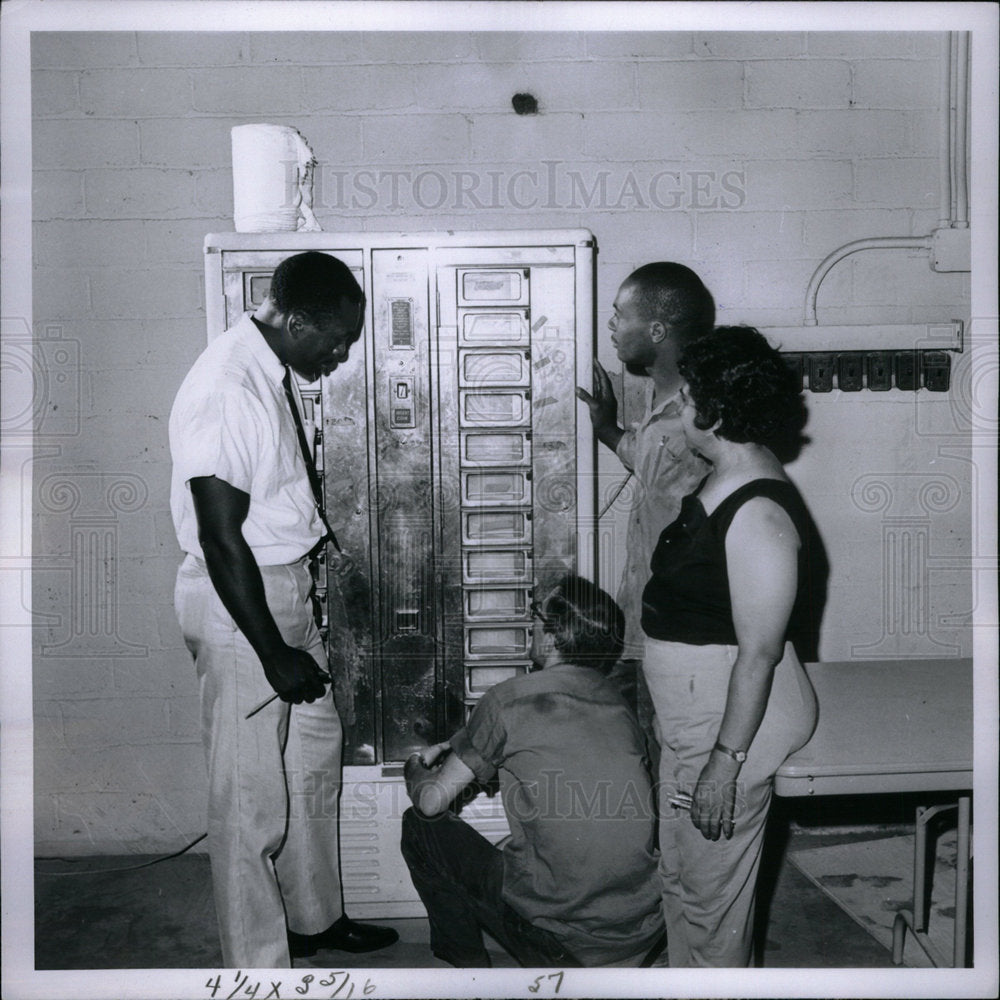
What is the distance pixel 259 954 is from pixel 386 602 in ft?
2.76

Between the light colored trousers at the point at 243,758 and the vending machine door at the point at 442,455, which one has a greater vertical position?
the vending machine door at the point at 442,455

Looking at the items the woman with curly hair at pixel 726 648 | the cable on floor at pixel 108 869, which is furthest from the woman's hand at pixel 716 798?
the cable on floor at pixel 108 869

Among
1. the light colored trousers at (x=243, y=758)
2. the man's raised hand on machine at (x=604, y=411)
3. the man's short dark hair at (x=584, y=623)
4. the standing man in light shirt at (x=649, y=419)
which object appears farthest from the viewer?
the man's raised hand on machine at (x=604, y=411)

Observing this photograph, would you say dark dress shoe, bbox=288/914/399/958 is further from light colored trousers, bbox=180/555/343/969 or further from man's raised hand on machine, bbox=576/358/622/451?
man's raised hand on machine, bbox=576/358/622/451

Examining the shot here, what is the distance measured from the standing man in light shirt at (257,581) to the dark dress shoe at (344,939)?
4 cm

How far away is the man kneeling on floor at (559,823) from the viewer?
188cm

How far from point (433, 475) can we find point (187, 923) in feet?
4.22

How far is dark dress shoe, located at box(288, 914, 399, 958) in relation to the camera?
239 centimetres

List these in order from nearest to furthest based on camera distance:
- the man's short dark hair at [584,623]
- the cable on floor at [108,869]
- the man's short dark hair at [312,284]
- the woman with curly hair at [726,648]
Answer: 1. the woman with curly hair at [726,648]
2. the man's short dark hair at [584,623]
3. the man's short dark hair at [312,284]
4. the cable on floor at [108,869]

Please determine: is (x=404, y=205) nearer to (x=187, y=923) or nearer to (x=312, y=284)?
(x=312, y=284)

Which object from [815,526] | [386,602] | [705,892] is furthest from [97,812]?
[815,526]

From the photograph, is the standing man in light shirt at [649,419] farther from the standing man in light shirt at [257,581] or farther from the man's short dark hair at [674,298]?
the standing man in light shirt at [257,581]

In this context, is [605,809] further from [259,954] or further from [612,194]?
[612,194]

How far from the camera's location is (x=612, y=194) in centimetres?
266
